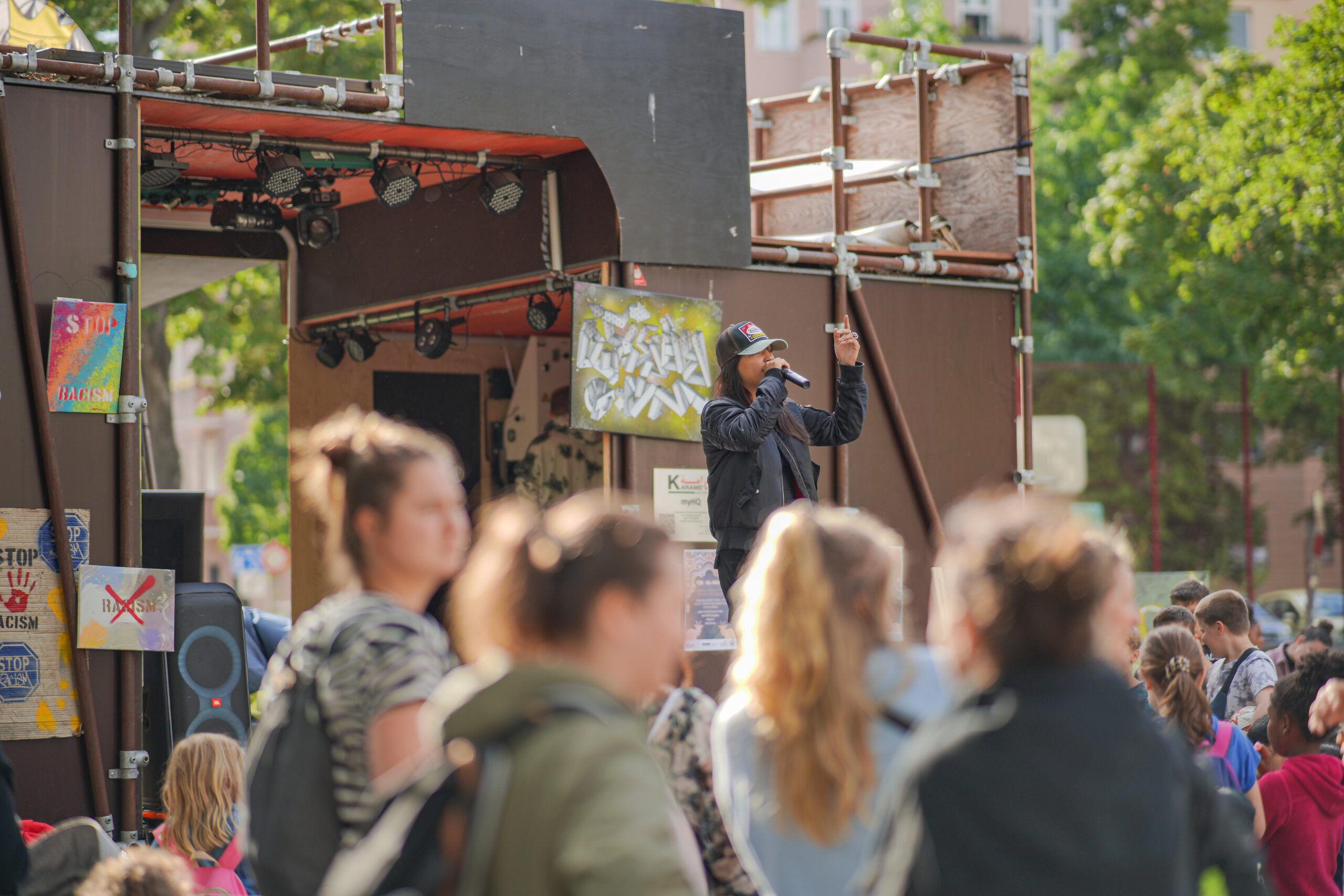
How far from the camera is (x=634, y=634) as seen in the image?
222 centimetres

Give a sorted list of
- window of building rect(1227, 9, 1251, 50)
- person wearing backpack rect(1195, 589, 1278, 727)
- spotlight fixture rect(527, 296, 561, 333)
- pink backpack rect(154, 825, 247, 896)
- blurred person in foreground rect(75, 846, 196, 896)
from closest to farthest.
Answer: blurred person in foreground rect(75, 846, 196, 896) < pink backpack rect(154, 825, 247, 896) < person wearing backpack rect(1195, 589, 1278, 727) < spotlight fixture rect(527, 296, 561, 333) < window of building rect(1227, 9, 1251, 50)

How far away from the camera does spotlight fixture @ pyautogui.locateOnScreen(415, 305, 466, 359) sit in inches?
429

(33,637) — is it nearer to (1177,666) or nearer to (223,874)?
(223,874)

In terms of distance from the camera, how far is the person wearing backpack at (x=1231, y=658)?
7035 mm

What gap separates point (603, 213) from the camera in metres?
8.84

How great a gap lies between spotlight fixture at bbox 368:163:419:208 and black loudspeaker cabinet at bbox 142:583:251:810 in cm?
238

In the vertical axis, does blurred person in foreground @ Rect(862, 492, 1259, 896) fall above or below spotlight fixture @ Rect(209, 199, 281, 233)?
below

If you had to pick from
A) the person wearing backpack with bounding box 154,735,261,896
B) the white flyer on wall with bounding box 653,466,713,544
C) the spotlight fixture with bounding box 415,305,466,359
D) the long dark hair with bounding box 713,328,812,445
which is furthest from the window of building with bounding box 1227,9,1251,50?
the person wearing backpack with bounding box 154,735,261,896

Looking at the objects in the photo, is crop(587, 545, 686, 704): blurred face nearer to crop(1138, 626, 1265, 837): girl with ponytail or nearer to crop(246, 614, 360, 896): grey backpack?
crop(246, 614, 360, 896): grey backpack

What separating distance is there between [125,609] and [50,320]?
4.32 ft

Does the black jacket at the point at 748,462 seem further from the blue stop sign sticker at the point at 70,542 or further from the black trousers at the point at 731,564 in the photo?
the blue stop sign sticker at the point at 70,542

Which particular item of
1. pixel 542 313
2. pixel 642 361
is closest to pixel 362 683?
pixel 642 361

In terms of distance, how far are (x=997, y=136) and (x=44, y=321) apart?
252 inches

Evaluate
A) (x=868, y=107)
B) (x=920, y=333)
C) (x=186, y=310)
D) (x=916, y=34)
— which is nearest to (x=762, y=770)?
(x=920, y=333)
